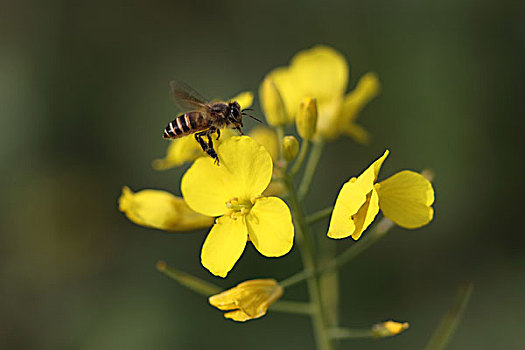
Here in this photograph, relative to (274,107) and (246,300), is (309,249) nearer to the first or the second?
(246,300)

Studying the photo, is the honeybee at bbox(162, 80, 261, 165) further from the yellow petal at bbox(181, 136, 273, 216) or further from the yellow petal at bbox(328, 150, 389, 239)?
the yellow petal at bbox(328, 150, 389, 239)

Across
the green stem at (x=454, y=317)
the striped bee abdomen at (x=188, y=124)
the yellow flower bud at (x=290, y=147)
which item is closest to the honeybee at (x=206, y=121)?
the striped bee abdomen at (x=188, y=124)

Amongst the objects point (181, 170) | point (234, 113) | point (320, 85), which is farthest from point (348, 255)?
point (181, 170)

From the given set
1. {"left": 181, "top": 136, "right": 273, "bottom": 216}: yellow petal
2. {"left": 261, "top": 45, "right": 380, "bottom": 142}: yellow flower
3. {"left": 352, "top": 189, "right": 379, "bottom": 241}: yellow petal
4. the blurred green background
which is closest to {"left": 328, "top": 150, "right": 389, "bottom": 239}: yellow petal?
{"left": 352, "top": 189, "right": 379, "bottom": 241}: yellow petal

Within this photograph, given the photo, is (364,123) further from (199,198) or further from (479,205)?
(199,198)

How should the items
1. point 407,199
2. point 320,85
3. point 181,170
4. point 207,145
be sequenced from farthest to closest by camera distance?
1. point 181,170
2. point 320,85
3. point 207,145
4. point 407,199

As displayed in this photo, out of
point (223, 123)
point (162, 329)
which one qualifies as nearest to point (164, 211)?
point (223, 123)

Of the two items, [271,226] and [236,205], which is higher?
[236,205]
